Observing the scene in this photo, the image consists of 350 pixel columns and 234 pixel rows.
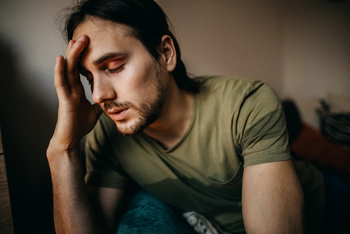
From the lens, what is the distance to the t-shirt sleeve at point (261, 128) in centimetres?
81

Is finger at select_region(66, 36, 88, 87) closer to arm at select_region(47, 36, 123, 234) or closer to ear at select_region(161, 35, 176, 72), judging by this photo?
arm at select_region(47, 36, 123, 234)

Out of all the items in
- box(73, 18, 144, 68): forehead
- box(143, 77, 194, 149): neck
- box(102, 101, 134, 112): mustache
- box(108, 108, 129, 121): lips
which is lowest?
box(143, 77, 194, 149): neck

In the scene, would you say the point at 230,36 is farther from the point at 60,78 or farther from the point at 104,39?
the point at 60,78

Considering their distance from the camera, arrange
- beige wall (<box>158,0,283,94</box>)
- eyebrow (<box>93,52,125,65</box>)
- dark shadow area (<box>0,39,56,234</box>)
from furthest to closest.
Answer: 1. beige wall (<box>158,0,283,94</box>)
2. dark shadow area (<box>0,39,56,234</box>)
3. eyebrow (<box>93,52,125,65</box>)

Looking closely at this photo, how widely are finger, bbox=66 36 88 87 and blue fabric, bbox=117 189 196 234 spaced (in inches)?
25.4

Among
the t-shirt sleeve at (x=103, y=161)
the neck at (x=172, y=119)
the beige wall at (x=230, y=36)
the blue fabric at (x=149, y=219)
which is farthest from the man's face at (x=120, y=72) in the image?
the beige wall at (x=230, y=36)

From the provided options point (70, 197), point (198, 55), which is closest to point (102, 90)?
point (70, 197)

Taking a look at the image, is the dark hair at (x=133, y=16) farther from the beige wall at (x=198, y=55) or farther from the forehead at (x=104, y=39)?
the beige wall at (x=198, y=55)

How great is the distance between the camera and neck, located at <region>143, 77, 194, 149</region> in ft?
3.50

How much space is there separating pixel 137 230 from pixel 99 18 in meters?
0.87

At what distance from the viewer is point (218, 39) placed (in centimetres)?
218

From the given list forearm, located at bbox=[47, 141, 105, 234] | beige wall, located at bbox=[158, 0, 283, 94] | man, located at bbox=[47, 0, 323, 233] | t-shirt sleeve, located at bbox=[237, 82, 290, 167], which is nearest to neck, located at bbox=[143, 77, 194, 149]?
man, located at bbox=[47, 0, 323, 233]

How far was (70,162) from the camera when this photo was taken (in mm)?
949

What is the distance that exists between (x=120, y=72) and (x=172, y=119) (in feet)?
1.11
